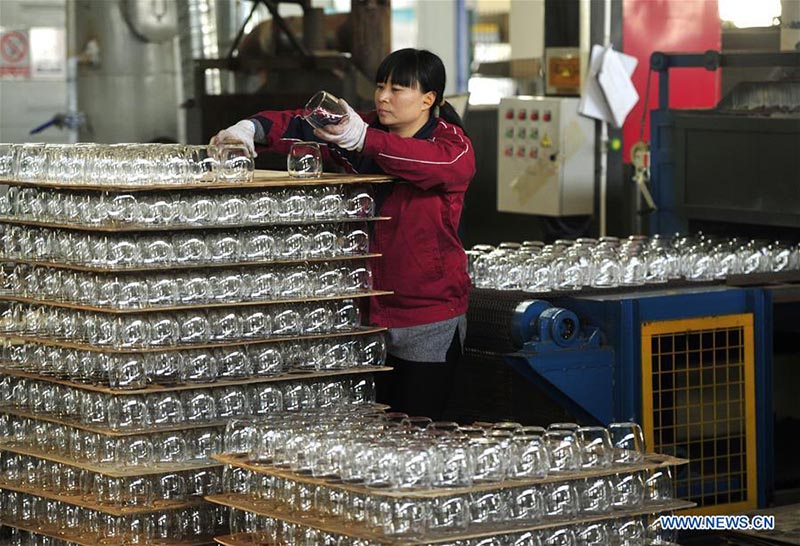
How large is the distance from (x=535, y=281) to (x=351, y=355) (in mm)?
1116

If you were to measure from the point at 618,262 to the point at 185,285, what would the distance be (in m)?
2.02

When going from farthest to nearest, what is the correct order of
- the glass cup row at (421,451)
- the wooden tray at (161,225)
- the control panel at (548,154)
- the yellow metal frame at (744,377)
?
the control panel at (548,154)
the yellow metal frame at (744,377)
the wooden tray at (161,225)
the glass cup row at (421,451)

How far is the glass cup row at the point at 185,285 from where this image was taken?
447 centimetres

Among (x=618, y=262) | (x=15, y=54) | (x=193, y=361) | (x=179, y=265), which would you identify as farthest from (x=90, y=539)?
(x=15, y=54)

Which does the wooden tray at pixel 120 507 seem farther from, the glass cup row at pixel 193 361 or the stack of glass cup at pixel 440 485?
the glass cup row at pixel 193 361

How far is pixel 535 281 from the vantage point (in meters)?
5.75

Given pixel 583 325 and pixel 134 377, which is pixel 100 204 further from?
pixel 583 325

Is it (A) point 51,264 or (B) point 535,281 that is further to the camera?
(B) point 535,281

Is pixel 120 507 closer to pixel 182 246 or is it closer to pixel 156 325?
pixel 156 325

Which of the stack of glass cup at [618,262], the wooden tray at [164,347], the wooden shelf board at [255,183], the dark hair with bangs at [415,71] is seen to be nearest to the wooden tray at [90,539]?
the wooden tray at [164,347]

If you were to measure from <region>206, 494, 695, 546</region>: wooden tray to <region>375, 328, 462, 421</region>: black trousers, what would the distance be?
908 millimetres

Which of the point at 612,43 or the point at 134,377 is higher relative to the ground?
the point at 612,43

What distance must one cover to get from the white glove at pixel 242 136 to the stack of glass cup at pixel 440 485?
37.3 inches

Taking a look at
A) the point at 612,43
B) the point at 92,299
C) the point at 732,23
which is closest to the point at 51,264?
the point at 92,299
